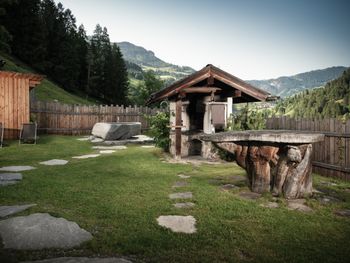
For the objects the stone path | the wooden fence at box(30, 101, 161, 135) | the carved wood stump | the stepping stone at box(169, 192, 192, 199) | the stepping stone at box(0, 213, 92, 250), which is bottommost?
the stepping stone at box(169, 192, 192, 199)

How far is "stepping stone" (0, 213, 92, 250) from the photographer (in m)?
3.60

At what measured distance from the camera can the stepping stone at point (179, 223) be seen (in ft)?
13.9

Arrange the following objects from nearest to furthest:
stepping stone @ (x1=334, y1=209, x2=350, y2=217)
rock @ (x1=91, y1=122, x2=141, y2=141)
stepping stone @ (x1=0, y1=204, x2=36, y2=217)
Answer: stepping stone @ (x1=0, y1=204, x2=36, y2=217) < stepping stone @ (x1=334, y1=209, x2=350, y2=217) < rock @ (x1=91, y1=122, x2=141, y2=141)

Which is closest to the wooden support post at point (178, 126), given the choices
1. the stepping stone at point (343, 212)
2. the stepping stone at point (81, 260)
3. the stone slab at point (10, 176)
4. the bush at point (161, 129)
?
the bush at point (161, 129)

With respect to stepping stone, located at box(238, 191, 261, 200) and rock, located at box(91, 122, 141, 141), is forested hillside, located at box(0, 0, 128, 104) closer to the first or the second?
rock, located at box(91, 122, 141, 141)

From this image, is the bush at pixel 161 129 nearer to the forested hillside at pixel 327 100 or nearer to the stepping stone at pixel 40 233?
the stepping stone at pixel 40 233

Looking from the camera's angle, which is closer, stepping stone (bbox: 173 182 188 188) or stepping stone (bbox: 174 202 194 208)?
stepping stone (bbox: 174 202 194 208)

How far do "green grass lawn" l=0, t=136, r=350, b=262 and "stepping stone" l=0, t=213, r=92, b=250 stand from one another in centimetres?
15

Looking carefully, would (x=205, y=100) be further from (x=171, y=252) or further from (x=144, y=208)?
(x=171, y=252)

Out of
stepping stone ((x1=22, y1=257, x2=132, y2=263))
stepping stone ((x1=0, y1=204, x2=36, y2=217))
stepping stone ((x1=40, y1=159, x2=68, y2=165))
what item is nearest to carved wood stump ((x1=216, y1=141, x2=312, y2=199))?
stepping stone ((x1=22, y1=257, x2=132, y2=263))

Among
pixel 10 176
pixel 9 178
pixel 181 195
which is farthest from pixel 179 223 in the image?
pixel 10 176

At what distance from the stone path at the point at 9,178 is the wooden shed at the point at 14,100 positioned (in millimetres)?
8928

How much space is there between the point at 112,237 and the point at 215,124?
28.0 ft

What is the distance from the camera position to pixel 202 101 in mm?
12609
